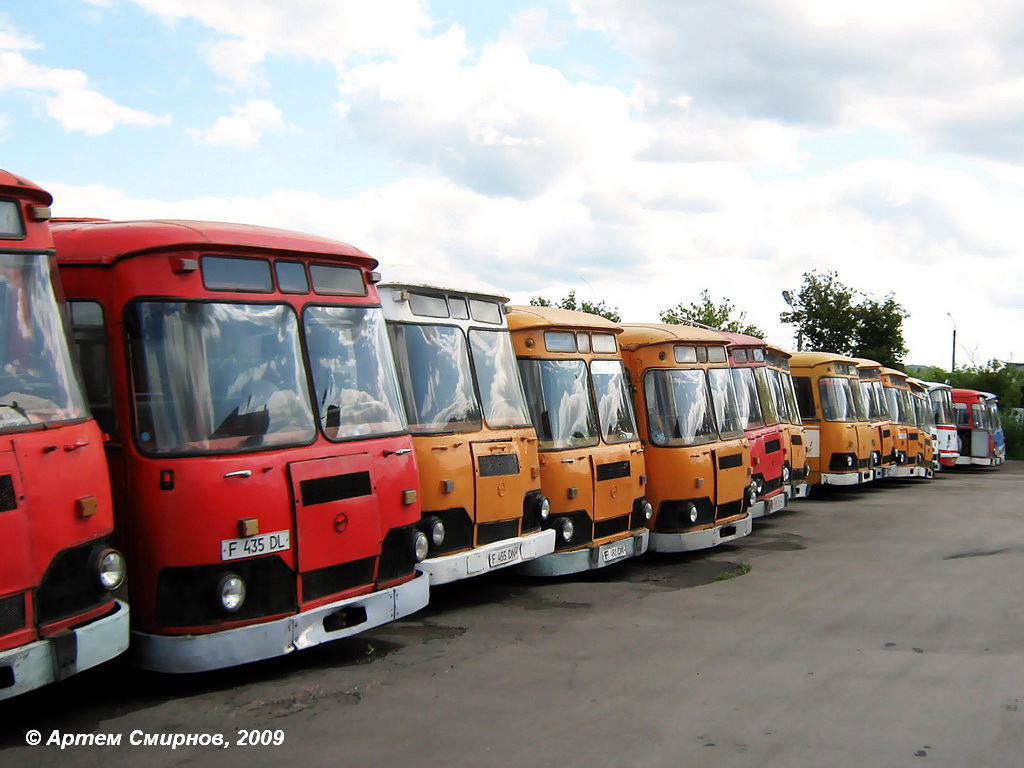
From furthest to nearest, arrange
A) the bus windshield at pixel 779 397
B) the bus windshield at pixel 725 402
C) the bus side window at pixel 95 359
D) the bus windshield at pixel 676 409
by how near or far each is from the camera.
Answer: the bus windshield at pixel 779 397, the bus windshield at pixel 725 402, the bus windshield at pixel 676 409, the bus side window at pixel 95 359

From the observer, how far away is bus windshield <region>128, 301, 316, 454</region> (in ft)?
20.8

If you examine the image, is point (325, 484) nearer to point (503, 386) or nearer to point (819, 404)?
point (503, 386)

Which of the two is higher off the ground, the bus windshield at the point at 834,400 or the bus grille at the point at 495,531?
the bus windshield at the point at 834,400

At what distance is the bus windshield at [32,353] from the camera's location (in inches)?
214

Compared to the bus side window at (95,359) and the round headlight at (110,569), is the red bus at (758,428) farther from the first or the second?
the round headlight at (110,569)

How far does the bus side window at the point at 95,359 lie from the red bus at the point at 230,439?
0.01m

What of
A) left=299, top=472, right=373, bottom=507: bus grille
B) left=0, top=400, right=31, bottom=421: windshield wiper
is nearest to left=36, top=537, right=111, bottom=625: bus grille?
left=0, top=400, right=31, bottom=421: windshield wiper

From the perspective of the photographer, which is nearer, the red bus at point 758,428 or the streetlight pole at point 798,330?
the red bus at point 758,428

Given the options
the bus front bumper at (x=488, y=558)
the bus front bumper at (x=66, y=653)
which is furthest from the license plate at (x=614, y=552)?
the bus front bumper at (x=66, y=653)

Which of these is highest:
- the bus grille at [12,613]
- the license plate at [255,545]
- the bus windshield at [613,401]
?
the bus windshield at [613,401]

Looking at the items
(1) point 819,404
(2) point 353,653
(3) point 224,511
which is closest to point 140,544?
(3) point 224,511

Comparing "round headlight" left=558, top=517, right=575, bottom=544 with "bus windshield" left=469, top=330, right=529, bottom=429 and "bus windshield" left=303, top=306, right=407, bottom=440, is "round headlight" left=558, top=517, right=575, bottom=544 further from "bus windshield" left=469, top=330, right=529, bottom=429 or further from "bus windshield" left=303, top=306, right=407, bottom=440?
"bus windshield" left=303, top=306, right=407, bottom=440

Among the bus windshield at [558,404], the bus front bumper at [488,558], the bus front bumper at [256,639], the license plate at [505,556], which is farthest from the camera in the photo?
the bus windshield at [558,404]

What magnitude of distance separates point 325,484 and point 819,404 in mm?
16795
